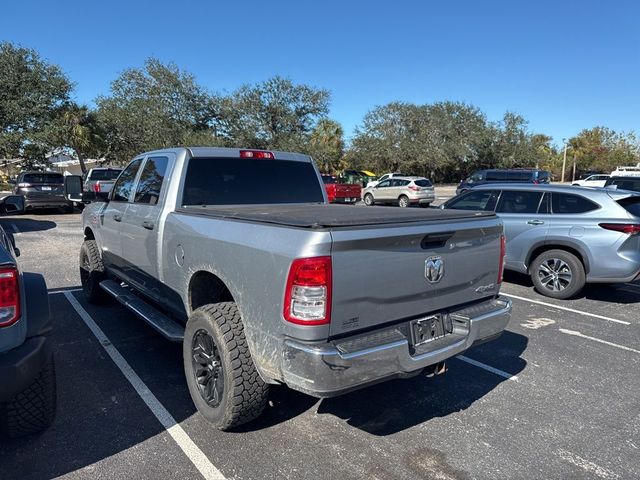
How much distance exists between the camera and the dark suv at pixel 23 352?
245 centimetres

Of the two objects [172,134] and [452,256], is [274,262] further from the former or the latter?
[172,134]

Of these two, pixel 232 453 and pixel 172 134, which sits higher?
pixel 172 134

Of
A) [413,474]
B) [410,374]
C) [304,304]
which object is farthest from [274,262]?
[413,474]

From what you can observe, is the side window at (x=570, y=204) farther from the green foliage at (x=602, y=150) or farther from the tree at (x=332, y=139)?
the green foliage at (x=602, y=150)

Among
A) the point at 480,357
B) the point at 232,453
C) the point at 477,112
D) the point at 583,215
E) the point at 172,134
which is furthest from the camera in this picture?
the point at 477,112

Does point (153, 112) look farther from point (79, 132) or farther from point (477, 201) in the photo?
point (477, 201)

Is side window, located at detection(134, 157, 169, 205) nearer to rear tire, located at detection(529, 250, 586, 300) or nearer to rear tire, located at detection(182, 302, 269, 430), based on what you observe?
rear tire, located at detection(182, 302, 269, 430)

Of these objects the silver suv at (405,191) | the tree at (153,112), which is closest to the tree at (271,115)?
the tree at (153,112)

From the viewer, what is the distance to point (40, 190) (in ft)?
56.7

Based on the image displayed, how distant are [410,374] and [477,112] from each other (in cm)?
5449

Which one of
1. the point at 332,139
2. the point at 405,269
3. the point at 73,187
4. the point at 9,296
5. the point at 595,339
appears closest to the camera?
the point at 9,296

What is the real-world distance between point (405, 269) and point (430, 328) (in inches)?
19.6

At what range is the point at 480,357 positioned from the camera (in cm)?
461

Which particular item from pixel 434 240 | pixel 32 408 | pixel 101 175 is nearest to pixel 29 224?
pixel 101 175
